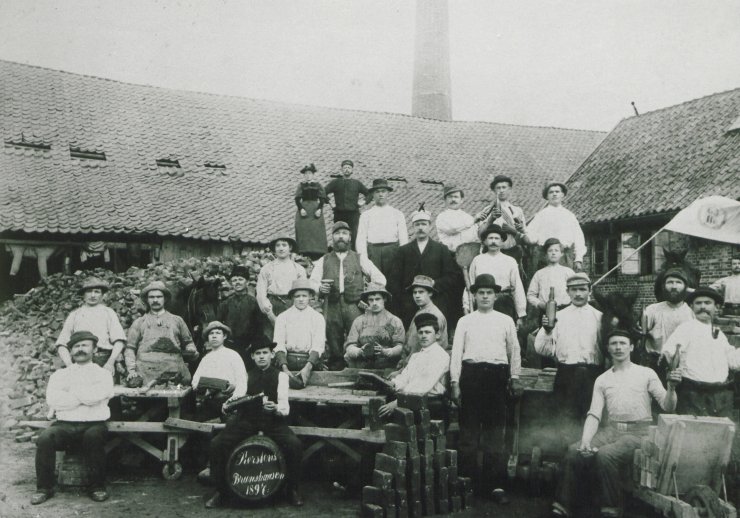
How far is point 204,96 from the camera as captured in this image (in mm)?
23016

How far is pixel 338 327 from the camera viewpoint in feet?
26.2

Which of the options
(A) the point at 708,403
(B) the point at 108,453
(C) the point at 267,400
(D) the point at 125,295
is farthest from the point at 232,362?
(D) the point at 125,295

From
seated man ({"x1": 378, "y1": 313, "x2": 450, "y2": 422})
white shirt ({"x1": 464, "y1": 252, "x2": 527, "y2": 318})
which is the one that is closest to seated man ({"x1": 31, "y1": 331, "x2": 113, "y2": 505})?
seated man ({"x1": 378, "y1": 313, "x2": 450, "y2": 422})

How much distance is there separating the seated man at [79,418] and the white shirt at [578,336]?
168 inches

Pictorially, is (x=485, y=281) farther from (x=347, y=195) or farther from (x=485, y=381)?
(x=347, y=195)

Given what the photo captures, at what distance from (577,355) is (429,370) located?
1.36 meters

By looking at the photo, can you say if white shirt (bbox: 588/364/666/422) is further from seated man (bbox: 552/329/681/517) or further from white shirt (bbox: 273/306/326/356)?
white shirt (bbox: 273/306/326/356)

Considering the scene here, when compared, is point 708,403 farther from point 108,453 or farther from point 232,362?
point 108,453

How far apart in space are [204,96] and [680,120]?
593 inches

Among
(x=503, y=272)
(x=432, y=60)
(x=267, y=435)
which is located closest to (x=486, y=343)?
(x=503, y=272)

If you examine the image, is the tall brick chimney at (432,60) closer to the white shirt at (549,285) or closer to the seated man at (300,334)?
the white shirt at (549,285)

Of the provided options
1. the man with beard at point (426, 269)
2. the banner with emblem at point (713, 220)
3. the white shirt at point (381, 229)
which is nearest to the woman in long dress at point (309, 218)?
the white shirt at point (381, 229)

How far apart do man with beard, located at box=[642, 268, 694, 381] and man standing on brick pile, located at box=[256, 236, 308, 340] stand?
12.7 feet

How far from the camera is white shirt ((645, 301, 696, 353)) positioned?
650 cm
